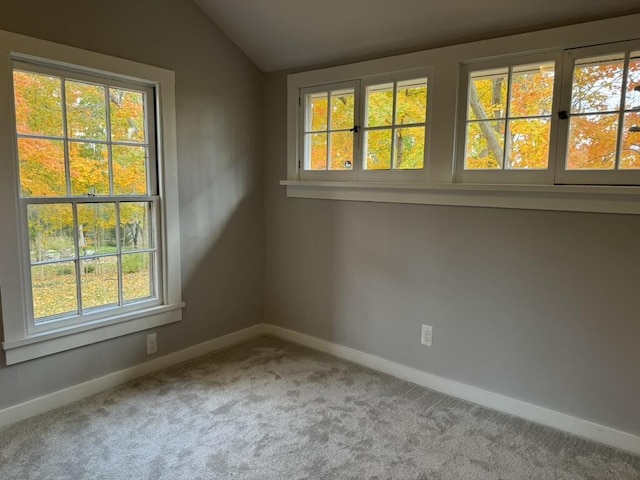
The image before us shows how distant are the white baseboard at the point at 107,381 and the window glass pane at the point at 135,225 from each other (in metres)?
0.80

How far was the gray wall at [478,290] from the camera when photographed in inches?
83.8

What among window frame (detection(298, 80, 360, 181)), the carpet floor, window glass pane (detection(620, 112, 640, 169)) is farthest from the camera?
window frame (detection(298, 80, 360, 181))

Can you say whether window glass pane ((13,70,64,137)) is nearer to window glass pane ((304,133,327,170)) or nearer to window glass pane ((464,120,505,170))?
window glass pane ((304,133,327,170))

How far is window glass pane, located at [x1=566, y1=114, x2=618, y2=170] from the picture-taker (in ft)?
6.87

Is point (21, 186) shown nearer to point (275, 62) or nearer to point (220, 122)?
point (220, 122)

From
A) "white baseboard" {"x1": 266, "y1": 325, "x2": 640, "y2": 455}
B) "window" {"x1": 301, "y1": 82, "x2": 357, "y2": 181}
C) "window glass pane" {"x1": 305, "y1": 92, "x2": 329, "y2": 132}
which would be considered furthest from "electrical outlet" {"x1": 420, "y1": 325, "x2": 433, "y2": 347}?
"window glass pane" {"x1": 305, "y1": 92, "x2": 329, "y2": 132}

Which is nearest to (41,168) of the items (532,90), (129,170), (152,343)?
(129,170)

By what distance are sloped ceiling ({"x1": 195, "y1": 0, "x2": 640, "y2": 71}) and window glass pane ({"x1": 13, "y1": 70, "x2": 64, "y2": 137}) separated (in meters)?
1.18

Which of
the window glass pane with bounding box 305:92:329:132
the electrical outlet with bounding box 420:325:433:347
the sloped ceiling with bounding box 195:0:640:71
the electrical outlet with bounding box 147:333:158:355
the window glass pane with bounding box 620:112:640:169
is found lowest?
the electrical outlet with bounding box 147:333:158:355

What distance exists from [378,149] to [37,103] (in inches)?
78.8

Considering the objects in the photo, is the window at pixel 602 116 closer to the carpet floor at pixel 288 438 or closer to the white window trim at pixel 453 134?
the white window trim at pixel 453 134

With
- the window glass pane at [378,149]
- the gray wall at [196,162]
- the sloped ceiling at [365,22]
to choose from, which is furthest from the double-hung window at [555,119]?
the gray wall at [196,162]

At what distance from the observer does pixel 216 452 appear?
204cm

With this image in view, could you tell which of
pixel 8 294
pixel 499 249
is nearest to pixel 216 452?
pixel 8 294
